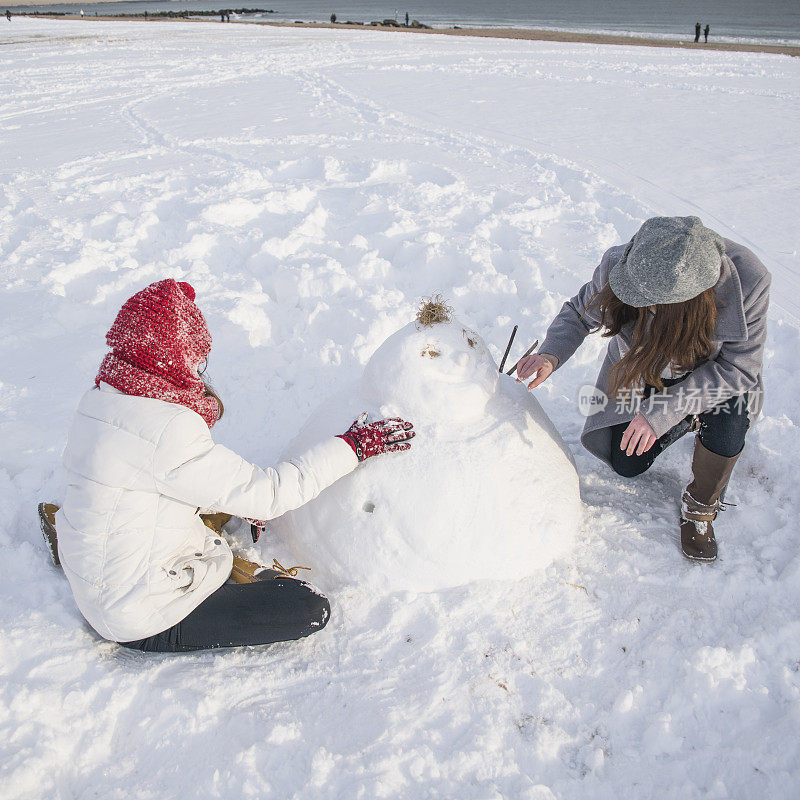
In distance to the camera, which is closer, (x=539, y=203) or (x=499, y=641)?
(x=499, y=641)

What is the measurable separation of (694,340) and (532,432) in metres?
0.63

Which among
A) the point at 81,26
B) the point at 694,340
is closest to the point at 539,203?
the point at 694,340

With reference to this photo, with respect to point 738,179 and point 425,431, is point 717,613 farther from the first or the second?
point 738,179

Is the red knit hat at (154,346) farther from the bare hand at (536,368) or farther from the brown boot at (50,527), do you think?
the bare hand at (536,368)

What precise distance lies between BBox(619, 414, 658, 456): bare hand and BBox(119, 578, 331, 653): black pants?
1237 millimetres

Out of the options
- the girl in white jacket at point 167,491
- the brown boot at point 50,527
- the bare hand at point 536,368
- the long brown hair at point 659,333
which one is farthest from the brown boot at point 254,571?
the long brown hair at point 659,333

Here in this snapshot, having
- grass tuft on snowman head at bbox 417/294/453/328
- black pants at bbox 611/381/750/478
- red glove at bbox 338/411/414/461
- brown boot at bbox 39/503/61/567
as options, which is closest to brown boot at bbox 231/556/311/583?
red glove at bbox 338/411/414/461

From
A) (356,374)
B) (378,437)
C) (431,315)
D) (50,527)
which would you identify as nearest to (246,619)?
(378,437)

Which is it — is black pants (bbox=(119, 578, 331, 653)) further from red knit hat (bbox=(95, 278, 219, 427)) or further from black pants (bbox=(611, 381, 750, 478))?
black pants (bbox=(611, 381, 750, 478))

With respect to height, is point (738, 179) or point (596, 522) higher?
point (738, 179)

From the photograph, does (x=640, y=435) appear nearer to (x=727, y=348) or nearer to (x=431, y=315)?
(x=727, y=348)

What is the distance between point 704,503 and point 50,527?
249 cm

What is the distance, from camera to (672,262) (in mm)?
1813

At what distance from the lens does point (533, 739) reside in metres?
1.74
